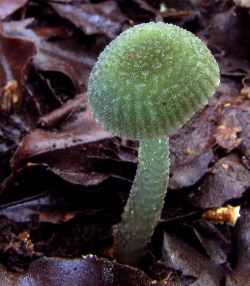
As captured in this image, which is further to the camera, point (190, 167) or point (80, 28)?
point (80, 28)

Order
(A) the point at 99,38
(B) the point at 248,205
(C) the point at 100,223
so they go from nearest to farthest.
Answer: (B) the point at 248,205, (C) the point at 100,223, (A) the point at 99,38

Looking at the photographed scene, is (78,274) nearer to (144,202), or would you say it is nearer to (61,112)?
(144,202)

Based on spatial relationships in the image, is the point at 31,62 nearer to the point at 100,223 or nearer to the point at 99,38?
the point at 99,38

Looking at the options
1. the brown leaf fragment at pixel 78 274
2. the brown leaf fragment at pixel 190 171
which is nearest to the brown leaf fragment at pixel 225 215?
the brown leaf fragment at pixel 190 171

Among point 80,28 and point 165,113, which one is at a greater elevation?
point 165,113

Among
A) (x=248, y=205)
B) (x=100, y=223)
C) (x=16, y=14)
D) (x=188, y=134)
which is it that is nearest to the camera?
(x=248, y=205)

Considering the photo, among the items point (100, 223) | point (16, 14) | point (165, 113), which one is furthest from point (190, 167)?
point (16, 14)

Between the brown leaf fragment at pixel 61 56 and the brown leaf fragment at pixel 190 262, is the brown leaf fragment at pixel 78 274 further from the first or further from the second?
the brown leaf fragment at pixel 61 56

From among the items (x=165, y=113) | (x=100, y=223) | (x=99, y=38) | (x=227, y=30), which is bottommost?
(x=100, y=223)

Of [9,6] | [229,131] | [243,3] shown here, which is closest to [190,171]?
[229,131]

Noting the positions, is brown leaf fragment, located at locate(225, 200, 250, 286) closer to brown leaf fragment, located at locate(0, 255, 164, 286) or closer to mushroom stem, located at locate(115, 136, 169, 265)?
brown leaf fragment, located at locate(0, 255, 164, 286)
